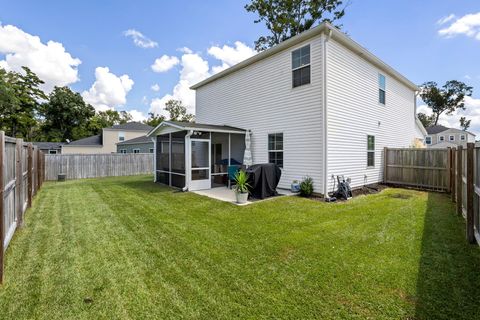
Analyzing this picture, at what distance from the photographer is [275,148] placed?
9.82 metres

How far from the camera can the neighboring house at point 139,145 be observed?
25736mm

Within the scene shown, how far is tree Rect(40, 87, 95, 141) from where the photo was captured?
3566cm

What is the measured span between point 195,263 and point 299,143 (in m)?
6.50

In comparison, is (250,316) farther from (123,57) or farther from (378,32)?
(123,57)

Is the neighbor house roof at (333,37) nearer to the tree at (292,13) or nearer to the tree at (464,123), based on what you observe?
the tree at (292,13)

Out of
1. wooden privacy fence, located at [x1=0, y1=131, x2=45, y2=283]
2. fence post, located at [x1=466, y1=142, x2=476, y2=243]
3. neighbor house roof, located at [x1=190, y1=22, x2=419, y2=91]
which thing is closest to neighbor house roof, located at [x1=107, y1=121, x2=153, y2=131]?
neighbor house roof, located at [x1=190, y1=22, x2=419, y2=91]

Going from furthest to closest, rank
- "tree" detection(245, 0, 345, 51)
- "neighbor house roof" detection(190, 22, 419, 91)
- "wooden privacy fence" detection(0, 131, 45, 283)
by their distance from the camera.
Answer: "tree" detection(245, 0, 345, 51)
"neighbor house roof" detection(190, 22, 419, 91)
"wooden privacy fence" detection(0, 131, 45, 283)

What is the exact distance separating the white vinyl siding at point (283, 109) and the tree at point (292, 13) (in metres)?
8.84

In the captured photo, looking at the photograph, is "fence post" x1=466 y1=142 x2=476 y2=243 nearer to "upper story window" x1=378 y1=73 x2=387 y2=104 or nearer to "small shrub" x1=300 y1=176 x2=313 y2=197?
"small shrub" x1=300 y1=176 x2=313 y2=197

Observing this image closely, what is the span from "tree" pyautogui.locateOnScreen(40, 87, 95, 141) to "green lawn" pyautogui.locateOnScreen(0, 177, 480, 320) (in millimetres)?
38681

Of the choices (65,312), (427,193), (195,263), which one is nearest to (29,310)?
(65,312)

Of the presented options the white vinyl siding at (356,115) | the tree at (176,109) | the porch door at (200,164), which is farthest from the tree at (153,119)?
the white vinyl siding at (356,115)

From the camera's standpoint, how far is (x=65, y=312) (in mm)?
2391

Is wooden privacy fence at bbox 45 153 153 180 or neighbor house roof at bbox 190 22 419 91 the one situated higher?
neighbor house roof at bbox 190 22 419 91
